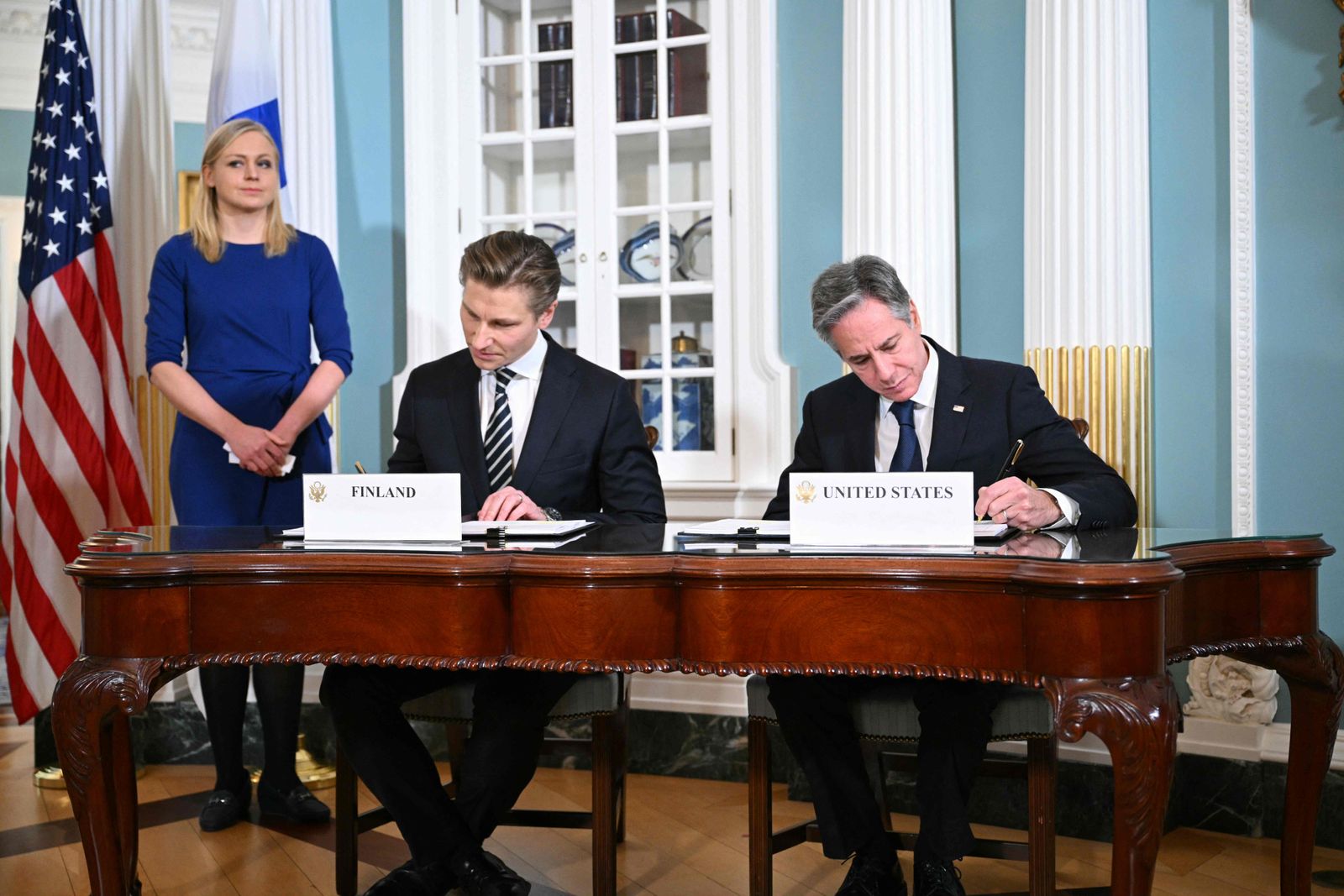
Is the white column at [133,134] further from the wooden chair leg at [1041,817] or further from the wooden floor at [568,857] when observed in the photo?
the wooden chair leg at [1041,817]

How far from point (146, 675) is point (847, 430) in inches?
50.0

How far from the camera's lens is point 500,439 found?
7.64ft

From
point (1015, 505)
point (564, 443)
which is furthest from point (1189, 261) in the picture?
point (564, 443)

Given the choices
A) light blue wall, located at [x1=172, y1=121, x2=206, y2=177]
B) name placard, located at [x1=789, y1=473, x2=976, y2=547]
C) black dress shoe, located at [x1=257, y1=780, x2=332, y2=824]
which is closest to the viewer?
name placard, located at [x1=789, y1=473, x2=976, y2=547]

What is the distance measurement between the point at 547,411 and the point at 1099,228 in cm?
138

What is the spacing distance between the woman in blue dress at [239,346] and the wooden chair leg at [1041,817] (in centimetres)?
165

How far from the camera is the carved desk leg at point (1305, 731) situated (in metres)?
1.89

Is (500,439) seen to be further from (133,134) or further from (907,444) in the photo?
(133,134)

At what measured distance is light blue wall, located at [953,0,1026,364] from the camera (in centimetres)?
299

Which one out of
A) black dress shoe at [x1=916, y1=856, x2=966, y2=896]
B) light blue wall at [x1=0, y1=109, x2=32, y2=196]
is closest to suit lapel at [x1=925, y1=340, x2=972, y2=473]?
black dress shoe at [x1=916, y1=856, x2=966, y2=896]

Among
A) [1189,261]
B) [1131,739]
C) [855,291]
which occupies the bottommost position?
[1131,739]

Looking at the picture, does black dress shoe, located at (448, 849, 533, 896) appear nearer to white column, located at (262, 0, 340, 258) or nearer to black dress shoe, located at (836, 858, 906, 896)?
black dress shoe, located at (836, 858, 906, 896)

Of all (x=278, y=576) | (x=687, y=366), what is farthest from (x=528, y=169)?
(x=278, y=576)

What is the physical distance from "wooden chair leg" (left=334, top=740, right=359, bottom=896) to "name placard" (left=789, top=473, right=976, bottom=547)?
1.13 meters
